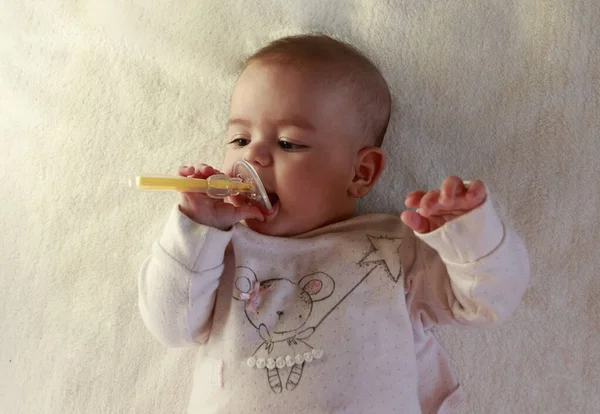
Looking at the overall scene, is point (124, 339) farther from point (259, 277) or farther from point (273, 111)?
point (273, 111)

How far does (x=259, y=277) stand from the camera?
1079 mm

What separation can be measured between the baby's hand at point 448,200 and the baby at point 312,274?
0.12 ft

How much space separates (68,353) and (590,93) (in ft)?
4.12

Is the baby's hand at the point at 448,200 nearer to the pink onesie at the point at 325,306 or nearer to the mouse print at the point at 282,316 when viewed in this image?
the pink onesie at the point at 325,306

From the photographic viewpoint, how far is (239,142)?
3.69 ft

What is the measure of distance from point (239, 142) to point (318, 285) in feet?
1.03

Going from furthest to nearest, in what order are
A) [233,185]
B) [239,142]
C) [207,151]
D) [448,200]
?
[207,151] → [239,142] → [233,185] → [448,200]

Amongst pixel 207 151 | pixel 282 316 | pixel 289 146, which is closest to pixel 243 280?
pixel 282 316

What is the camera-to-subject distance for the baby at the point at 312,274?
985 millimetres

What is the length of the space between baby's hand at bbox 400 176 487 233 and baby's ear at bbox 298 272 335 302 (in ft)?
0.72

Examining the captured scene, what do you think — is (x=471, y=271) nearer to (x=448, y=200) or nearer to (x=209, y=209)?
(x=448, y=200)

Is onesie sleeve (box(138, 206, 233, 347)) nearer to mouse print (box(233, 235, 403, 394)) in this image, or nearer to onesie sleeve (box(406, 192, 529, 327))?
mouse print (box(233, 235, 403, 394))

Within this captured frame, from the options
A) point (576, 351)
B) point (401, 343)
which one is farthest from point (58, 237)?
point (576, 351)

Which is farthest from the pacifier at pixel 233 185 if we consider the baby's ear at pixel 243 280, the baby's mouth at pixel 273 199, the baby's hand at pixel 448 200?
the baby's hand at pixel 448 200
